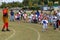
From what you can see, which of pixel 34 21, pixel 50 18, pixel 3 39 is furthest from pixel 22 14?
pixel 3 39

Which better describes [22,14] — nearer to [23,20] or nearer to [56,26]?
[23,20]

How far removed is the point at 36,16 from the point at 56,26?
7328mm

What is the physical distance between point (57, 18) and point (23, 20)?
9716 mm

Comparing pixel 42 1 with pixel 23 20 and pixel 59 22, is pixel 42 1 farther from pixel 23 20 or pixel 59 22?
pixel 59 22

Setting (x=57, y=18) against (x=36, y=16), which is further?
(x=36, y=16)

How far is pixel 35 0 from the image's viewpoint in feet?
359

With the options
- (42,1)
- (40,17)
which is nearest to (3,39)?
(40,17)

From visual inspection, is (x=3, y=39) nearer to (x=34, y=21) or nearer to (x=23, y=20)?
(x=34, y=21)

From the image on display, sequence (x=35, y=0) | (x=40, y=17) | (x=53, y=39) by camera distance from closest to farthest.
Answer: (x=53, y=39)
(x=40, y=17)
(x=35, y=0)

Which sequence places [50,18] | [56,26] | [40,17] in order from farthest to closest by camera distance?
1. [40,17]
2. [50,18]
3. [56,26]

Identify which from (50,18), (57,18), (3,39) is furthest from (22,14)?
(3,39)

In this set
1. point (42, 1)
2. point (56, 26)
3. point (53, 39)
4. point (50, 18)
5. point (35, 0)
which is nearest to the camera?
point (53, 39)

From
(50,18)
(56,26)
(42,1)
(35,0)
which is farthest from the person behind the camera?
(35,0)

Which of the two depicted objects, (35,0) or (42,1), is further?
(35,0)
